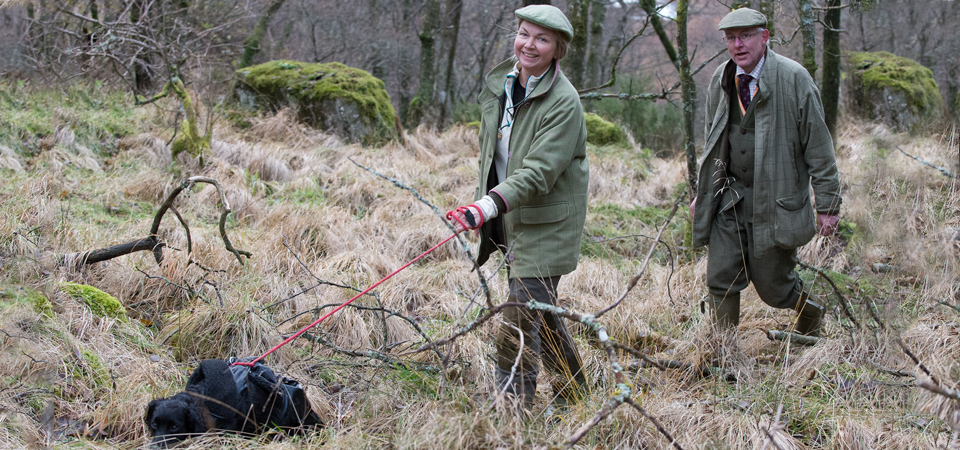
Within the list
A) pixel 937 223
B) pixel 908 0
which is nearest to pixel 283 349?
pixel 937 223

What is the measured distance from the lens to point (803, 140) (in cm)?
310

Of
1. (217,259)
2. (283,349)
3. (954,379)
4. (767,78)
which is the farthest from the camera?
(217,259)

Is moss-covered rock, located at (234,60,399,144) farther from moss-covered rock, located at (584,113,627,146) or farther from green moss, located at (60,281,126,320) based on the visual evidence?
green moss, located at (60,281,126,320)

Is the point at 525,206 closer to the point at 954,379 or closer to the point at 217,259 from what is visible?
the point at 954,379

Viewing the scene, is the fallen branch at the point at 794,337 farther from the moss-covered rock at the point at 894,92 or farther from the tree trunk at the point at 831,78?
the moss-covered rock at the point at 894,92

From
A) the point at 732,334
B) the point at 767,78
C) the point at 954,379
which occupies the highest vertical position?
the point at 767,78

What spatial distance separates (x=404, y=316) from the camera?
3.19m

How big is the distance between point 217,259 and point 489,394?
262 cm

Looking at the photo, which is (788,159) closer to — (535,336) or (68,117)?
(535,336)

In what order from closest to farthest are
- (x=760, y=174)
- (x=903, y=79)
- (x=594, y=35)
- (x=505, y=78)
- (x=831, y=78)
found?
(x=505, y=78)
(x=760, y=174)
(x=831, y=78)
(x=903, y=79)
(x=594, y=35)

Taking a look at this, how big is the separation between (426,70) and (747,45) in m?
8.60

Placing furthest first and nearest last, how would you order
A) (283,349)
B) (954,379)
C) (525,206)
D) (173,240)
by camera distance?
(173,240), (283,349), (525,206), (954,379)

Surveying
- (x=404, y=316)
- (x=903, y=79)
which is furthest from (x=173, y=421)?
(x=903, y=79)

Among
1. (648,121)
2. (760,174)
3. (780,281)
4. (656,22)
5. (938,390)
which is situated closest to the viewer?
(938,390)
